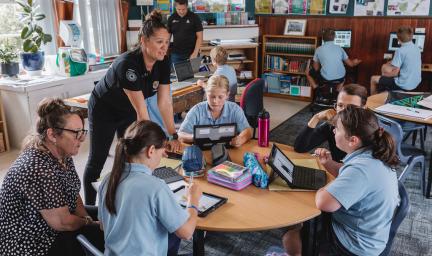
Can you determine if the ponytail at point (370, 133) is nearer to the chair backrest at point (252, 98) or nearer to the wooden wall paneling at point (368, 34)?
the chair backrest at point (252, 98)

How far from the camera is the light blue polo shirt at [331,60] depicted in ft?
18.4

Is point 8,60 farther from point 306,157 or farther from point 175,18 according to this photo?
point 306,157

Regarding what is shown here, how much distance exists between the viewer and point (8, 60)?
4391mm

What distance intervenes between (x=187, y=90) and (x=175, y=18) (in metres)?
1.73

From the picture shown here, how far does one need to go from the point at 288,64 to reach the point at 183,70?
2.88 meters

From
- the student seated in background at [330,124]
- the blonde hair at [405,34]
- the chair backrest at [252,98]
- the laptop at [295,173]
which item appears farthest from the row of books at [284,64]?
the laptop at [295,173]

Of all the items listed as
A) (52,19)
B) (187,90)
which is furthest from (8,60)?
(187,90)

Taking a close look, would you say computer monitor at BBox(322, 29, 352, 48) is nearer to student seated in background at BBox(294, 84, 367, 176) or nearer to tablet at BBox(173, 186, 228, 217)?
student seated in background at BBox(294, 84, 367, 176)

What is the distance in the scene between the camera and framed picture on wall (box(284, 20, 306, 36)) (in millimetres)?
6453

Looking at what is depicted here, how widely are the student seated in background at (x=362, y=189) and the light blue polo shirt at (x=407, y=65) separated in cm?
362

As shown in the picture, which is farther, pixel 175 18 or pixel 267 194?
pixel 175 18

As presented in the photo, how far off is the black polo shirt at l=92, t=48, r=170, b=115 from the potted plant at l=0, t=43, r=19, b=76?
228cm

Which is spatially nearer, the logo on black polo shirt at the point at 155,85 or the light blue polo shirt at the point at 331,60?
the logo on black polo shirt at the point at 155,85

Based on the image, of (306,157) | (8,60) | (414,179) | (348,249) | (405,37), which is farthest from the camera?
(405,37)
